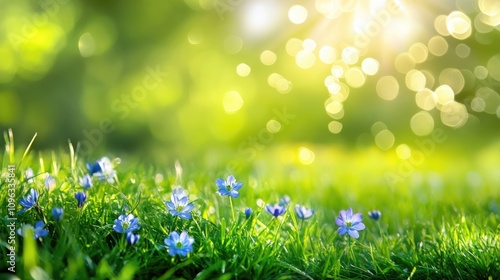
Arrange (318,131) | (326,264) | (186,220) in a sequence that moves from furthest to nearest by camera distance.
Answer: (318,131)
(186,220)
(326,264)

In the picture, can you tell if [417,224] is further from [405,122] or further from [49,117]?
[405,122]

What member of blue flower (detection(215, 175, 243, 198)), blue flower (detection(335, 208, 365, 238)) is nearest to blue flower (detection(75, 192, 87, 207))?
blue flower (detection(215, 175, 243, 198))

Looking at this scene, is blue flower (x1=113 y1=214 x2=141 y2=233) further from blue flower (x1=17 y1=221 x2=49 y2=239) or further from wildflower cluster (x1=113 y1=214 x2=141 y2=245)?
blue flower (x1=17 y1=221 x2=49 y2=239)

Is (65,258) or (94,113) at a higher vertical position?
(94,113)

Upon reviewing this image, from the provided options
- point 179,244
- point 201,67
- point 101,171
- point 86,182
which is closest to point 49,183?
point 86,182

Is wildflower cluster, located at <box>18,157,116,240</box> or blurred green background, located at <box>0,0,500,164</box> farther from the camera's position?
blurred green background, located at <box>0,0,500,164</box>

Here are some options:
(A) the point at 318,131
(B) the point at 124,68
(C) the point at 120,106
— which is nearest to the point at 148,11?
(B) the point at 124,68
